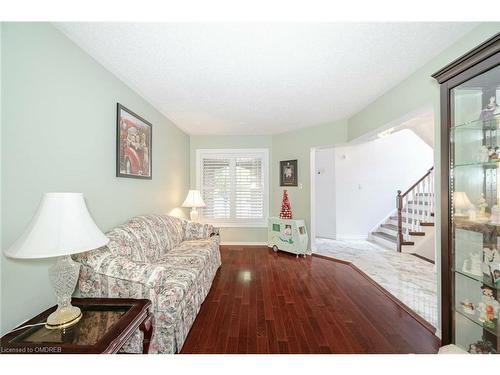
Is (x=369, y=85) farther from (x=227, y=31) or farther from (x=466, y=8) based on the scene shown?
(x=227, y=31)

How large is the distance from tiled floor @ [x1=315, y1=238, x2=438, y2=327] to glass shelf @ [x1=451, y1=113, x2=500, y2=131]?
1797 mm

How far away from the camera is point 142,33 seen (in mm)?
1504

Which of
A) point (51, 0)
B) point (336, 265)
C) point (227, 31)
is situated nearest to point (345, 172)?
point (336, 265)

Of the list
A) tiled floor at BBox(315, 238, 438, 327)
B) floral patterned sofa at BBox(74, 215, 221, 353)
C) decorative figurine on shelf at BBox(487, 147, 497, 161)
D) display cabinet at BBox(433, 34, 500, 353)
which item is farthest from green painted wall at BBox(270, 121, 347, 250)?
floral patterned sofa at BBox(74, 215, 221, 353)

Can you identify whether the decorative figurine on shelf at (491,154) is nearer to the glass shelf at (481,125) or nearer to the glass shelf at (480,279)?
the glass shelf at (481,125)

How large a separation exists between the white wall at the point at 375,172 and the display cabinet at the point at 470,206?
3920 mm

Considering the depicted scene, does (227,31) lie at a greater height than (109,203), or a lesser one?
greater

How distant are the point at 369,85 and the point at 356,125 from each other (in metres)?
1.06

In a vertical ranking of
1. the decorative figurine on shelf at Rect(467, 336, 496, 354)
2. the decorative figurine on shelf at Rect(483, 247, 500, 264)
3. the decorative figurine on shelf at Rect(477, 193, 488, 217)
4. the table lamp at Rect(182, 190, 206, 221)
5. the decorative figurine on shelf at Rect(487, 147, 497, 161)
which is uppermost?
the decorative figurine on shelf at Rect(487, 147, 497, 161)

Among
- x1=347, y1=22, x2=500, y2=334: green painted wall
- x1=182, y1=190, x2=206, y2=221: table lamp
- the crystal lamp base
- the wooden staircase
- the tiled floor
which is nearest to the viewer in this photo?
the crystal lamp base

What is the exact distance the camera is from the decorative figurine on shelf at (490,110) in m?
1.39

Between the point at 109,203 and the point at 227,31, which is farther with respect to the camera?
the point at 109,203

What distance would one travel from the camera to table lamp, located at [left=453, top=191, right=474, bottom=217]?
1.48m

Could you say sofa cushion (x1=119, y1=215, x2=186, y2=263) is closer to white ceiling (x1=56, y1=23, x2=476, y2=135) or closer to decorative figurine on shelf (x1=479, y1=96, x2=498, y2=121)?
white ceiling (x1=56, y1=23, x2=476, y2=135)
